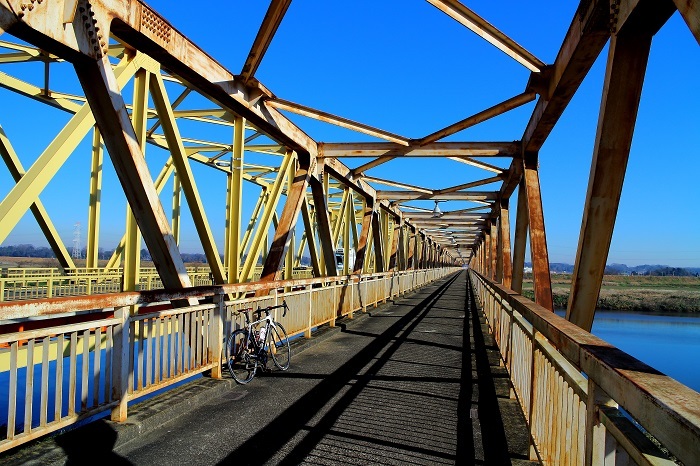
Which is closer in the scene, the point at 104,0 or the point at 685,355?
the point at 104,0

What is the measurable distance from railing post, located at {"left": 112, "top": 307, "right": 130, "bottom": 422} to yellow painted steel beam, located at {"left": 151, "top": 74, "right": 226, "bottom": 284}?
10.1ft

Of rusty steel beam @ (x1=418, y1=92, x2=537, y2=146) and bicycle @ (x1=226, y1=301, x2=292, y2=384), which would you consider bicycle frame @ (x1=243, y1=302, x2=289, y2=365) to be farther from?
rusty steel beam @ (x1=418, y1=92, x2=537, y2=146)

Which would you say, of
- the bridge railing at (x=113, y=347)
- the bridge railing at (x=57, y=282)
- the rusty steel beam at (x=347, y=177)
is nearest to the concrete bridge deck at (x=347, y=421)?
the bridge railing at (x=113, y=347)

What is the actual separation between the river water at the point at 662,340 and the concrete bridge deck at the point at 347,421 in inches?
326

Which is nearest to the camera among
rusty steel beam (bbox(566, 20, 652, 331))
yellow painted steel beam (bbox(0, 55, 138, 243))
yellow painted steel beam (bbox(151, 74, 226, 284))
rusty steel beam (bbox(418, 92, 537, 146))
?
rusty steel beam (bbox(566, 20, 652, 331))

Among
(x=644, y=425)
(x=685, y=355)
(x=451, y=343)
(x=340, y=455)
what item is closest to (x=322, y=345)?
(x=451, y=343)

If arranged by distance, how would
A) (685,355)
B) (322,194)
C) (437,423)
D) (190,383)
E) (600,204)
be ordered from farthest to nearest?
1. (685,355)
2. (322,194)
3. (190,383)
4. (437,423)
5. (600,204)

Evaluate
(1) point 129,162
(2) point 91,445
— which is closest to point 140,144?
(1) point 129,162

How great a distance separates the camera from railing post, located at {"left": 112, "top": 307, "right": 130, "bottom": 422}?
4455mm

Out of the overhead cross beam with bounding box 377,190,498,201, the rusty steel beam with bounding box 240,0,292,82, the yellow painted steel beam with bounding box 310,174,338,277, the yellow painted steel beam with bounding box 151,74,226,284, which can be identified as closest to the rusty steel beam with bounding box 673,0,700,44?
the rusty steel beam with bounding box 240,0,292,82

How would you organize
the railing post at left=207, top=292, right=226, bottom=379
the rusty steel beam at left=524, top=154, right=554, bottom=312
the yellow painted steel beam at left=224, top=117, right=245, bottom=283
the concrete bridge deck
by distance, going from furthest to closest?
1. the yellow painted steel beam at left=224, top=117, right=245, bottom=283
2. the rusty steel beam at left=524, top=154, right=554, bottom=312
3. the railing post at left=207, top=292, right=226, bottom=379
4. the concrete bridge deck

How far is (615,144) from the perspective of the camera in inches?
157

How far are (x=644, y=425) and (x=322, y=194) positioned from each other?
11390 mm

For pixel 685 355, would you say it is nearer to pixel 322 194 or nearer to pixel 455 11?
pixel 322 194
